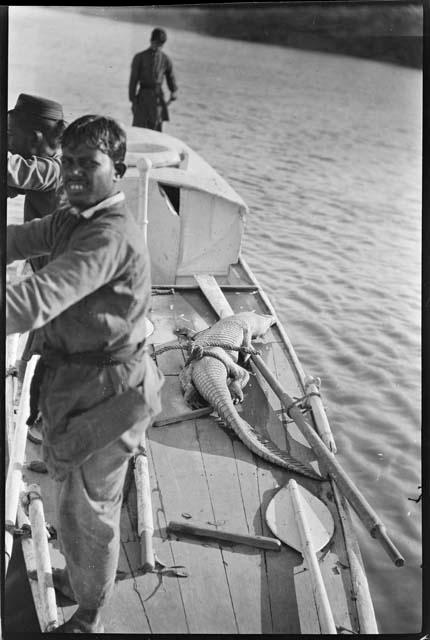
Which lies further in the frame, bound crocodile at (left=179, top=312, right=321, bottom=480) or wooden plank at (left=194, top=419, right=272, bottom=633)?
bound crocodile at (left=179, top=312, right=321, bottom=480)

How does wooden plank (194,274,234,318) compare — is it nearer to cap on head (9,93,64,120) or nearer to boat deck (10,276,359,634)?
boat deck (10,276,359,634)

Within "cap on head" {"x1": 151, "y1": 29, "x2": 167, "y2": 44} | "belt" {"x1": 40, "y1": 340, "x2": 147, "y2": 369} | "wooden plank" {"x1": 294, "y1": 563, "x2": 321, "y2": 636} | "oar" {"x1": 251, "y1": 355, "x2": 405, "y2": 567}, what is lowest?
"wooden plank" {"x1": 294, "y1": 563, "x2": 321, "y2": 636}

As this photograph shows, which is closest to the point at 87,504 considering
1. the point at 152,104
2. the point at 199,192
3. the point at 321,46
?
the point at 199,192

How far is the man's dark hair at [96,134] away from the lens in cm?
247

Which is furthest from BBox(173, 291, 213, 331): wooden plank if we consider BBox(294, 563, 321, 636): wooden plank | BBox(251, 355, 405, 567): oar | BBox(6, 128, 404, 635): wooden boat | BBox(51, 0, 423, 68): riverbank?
BBox(294, 563, 321, 636): wooden plank

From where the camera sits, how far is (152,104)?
4.89 metres

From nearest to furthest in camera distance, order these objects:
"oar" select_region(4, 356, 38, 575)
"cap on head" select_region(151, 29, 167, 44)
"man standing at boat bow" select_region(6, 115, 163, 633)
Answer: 1. "man standing at boat bow" select_region(6, 115, 163, 633)
2. "oar" select_region(4, 356, 38, 575)
3. "cap on head" select_region(151, 29, 167, 44)

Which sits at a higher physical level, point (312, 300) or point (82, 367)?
point (82, 367)

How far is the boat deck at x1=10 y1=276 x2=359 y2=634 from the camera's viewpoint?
3047mm

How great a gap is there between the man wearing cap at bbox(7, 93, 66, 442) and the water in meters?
0.23

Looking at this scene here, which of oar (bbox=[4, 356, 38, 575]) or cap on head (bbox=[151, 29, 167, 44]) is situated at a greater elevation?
cap on head (bbox=[151, 29, 167, 44])

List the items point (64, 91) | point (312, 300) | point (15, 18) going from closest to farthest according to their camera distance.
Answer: point (15, 18)
point (64, 91)
point (312, 300)

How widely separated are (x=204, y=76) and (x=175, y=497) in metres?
2.65

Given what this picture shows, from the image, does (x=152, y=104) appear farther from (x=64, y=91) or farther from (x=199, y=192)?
(x=64, y=91)
